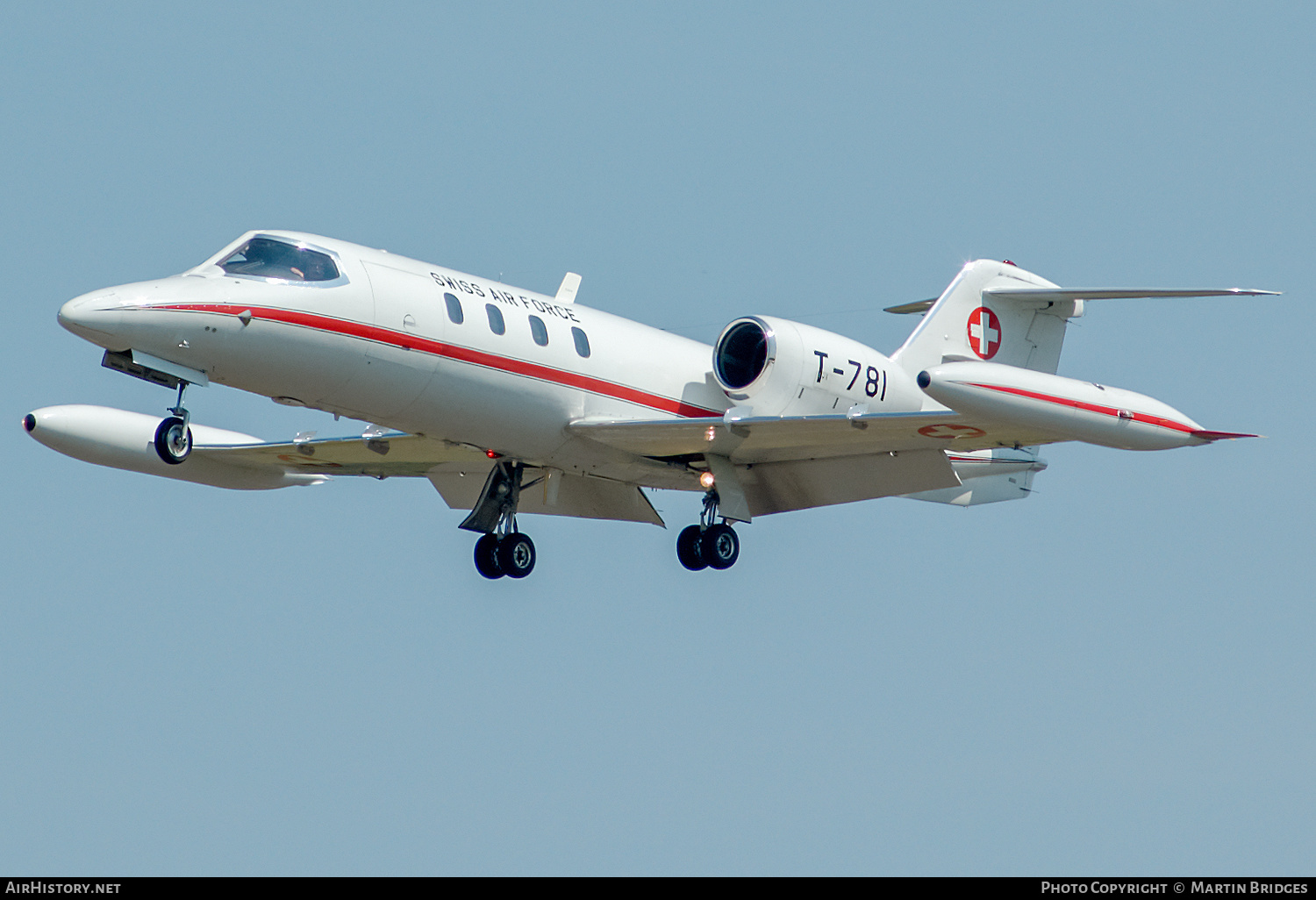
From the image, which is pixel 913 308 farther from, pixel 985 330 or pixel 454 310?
pixel 454 310

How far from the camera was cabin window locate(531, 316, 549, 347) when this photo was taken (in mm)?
20656

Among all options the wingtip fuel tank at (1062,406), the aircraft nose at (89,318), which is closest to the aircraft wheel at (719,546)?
the wingtip fuel tank at (1062,406)

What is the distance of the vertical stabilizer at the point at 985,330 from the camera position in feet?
79.0

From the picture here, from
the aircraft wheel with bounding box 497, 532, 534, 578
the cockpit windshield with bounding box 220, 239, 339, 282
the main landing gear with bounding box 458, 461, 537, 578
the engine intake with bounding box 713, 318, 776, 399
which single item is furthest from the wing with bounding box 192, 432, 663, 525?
the cockpit windshield with bounding box 220, 239, 339, 282

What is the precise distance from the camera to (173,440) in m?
18.0

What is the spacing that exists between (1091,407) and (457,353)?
22.9 ft

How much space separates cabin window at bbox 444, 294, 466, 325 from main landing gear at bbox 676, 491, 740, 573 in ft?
14.1

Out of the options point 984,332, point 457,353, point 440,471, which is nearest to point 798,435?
point 457,353

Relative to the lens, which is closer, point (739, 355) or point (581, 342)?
point (581, 342)

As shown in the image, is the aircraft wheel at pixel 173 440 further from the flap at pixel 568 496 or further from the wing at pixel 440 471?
the flap at pixel 568 496

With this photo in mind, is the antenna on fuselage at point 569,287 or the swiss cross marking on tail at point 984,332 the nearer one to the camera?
the antenna on fuselage at point 569,287

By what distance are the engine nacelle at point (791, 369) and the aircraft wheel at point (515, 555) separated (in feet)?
10.6

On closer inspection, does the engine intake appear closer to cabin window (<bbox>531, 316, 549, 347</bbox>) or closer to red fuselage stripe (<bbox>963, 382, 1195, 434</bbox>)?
cabin window (<bbox>531, 316, 549, 347</bbox>)

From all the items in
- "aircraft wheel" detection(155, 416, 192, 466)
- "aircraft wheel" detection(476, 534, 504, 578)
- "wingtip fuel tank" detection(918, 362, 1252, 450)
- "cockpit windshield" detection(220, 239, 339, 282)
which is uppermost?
"cockpit windshield" detection(220, 239, 339, 282)
